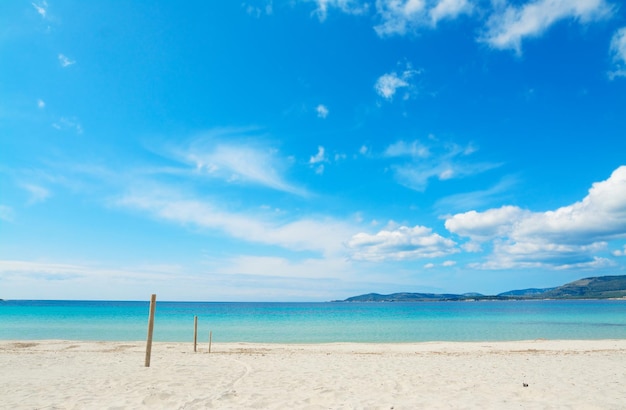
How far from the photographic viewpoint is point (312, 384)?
962 cm

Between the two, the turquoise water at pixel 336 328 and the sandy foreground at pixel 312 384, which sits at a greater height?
the sandy foreground at pixel 312 384

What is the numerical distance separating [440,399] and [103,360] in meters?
12.8

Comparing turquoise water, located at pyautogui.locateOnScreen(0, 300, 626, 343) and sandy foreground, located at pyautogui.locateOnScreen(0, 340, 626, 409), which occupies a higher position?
sandy foreground, located at pyautogui.locateOnScreen(0, 340, 626, 409)

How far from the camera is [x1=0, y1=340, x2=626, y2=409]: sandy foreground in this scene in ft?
25.3

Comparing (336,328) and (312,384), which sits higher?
(312,384)

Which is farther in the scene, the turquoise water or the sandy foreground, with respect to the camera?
the turquoise water

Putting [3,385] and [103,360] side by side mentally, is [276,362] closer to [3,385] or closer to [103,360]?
[103,360]

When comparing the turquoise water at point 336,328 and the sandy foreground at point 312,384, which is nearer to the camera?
the sandy foreground at point 312,384

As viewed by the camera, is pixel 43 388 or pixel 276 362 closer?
pixel 43 388

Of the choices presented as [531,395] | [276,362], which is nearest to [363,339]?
[276,362]

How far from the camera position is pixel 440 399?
314 inches

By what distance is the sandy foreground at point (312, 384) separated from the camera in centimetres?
771

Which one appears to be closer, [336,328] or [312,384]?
[312,384]

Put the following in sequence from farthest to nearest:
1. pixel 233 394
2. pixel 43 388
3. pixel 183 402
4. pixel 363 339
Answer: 1. pixel 363 339
2. pixel 43 388
3. pixel 233 394
4. pixel 183 402
